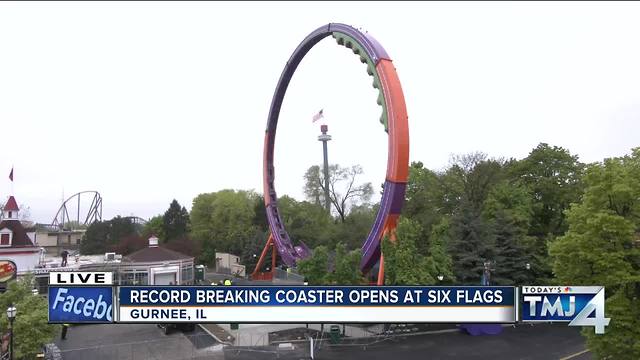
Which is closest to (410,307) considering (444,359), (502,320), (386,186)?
(502,320)

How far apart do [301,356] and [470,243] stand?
1524 centimetres

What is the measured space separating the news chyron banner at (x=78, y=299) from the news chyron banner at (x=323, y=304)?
0.36 m

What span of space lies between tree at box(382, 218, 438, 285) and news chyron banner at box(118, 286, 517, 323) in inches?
742

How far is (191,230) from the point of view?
89.5 metres

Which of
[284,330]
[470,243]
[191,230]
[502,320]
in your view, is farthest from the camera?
[191,230]

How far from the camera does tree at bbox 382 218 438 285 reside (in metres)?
29.8

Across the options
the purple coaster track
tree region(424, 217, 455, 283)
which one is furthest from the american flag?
tree region(424, 217, 455, 283)

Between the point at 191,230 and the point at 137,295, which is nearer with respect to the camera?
the point at 137,295

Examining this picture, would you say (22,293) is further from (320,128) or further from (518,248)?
(320,128)

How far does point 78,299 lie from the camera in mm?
10977

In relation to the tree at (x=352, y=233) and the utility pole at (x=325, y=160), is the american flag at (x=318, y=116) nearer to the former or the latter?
the utility pole at (x=325, y=160)

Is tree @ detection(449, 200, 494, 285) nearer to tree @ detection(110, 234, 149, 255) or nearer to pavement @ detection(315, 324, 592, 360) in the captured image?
pavement @ detection(315, 324, 592, 360)

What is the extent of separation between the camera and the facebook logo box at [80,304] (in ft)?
35.8

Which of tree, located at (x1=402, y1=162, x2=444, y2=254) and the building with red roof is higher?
tree, located at (x1=402, y1=162, x2=444, y2=254)
